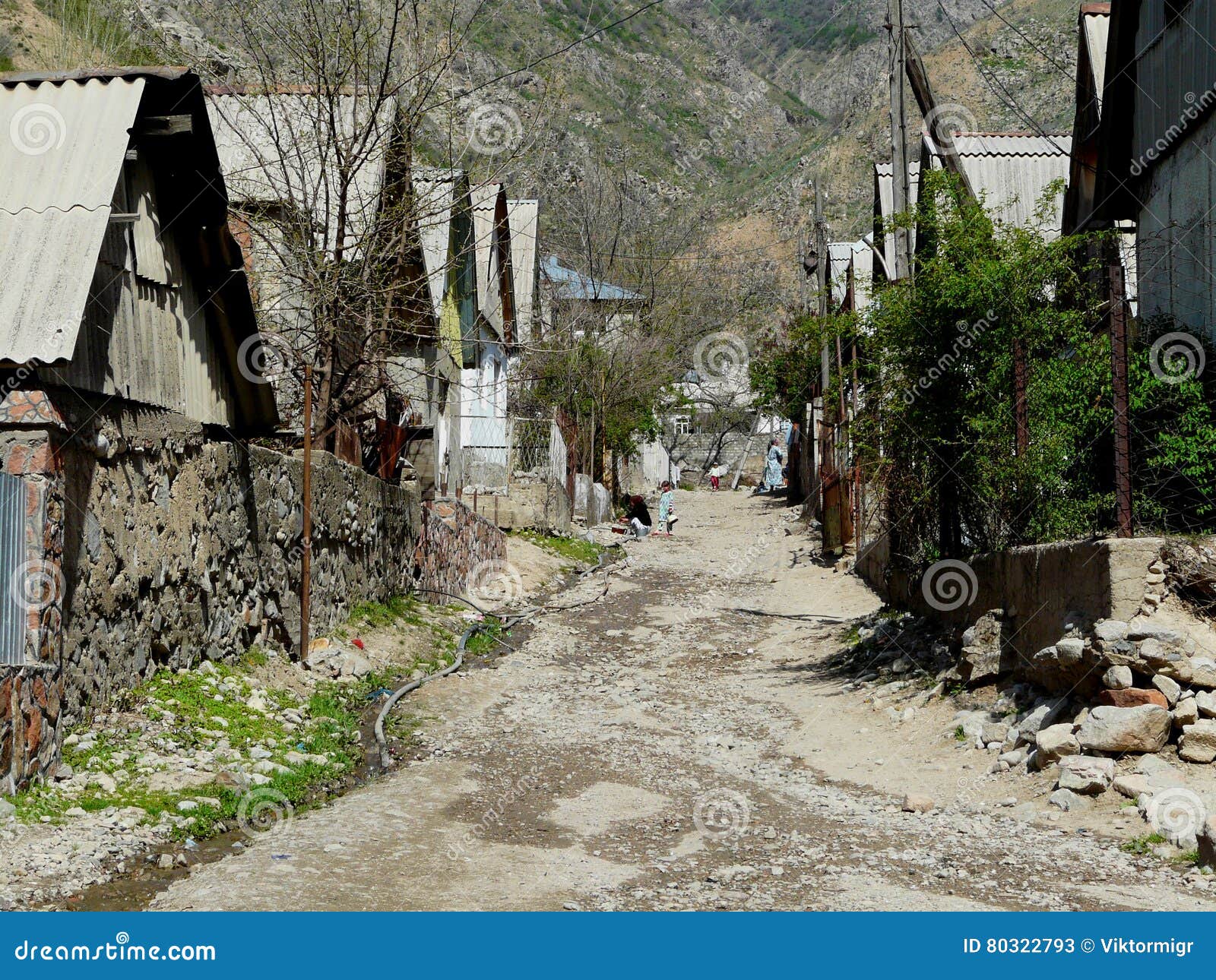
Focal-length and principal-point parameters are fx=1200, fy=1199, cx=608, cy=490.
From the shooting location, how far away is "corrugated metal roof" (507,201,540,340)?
107 feet

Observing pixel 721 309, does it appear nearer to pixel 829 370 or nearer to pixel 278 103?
pixel 829 370

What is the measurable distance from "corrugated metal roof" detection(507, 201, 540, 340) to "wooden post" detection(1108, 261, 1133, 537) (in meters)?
24.6

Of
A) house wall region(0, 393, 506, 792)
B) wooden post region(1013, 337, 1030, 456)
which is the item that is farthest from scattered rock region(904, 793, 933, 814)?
house wall region(0, 393, 506, 792)

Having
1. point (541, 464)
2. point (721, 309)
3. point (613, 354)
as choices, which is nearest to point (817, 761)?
point (541, 464)

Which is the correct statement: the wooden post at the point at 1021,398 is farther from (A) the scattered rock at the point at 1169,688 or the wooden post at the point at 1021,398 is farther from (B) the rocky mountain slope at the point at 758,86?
(B) the rocky mountain slope at the point at 758,86

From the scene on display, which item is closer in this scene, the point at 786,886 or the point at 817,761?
the point at 786,886

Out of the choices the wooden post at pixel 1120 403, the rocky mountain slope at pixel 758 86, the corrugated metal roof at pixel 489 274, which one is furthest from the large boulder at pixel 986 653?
the rocky mountain slope at pixel 758 86

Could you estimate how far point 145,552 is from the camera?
8.18m

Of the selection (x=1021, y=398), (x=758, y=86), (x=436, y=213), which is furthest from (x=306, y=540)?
(x=758, y=86)

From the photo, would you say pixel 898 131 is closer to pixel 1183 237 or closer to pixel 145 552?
pixel 1183 237

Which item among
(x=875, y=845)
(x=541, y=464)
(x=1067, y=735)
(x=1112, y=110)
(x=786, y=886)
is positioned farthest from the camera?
(x=541, y=464)

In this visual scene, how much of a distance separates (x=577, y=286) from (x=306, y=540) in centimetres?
3228

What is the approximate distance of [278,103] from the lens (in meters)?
14.7

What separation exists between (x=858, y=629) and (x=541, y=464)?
496 inches
